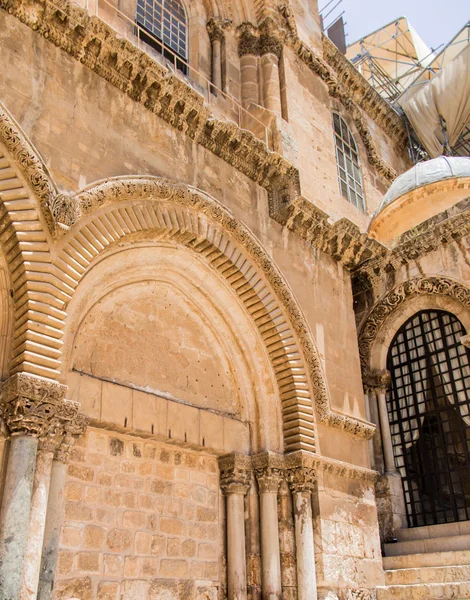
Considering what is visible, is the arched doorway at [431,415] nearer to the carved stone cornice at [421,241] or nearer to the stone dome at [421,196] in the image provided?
the carved stone cornice at [421,241]

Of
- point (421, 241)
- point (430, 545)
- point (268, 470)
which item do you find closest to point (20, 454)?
point (268, 470)

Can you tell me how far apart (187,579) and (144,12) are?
27.5ft

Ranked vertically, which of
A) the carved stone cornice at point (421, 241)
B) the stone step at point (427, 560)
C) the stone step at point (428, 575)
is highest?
the carved stone cornice at point (421, 241)

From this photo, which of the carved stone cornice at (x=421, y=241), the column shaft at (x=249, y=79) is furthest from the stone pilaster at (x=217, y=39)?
the carved stone cornice at (x=421, y=241)

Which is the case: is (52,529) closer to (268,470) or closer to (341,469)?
(268,470)

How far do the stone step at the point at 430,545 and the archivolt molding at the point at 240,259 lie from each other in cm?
183

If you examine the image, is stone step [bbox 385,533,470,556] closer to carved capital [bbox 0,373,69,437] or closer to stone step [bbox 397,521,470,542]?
stone step [bbox 397,521,470,542]

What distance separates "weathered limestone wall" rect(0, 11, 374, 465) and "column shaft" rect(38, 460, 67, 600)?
2.82 metres

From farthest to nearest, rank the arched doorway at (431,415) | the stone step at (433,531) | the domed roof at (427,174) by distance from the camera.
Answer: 1. the domed roof at (427,174)
2. the arched doorway at (431,415)
3. the stone step at (433,531)

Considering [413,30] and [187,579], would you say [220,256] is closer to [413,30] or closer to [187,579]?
[187,579]

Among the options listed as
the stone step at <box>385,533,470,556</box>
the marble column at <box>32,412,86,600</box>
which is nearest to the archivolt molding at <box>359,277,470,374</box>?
the stone step at <box>385,533,470,556</box>

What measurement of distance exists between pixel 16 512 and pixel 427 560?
5.91m

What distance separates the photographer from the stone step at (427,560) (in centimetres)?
850

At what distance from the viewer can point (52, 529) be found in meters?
5.59
